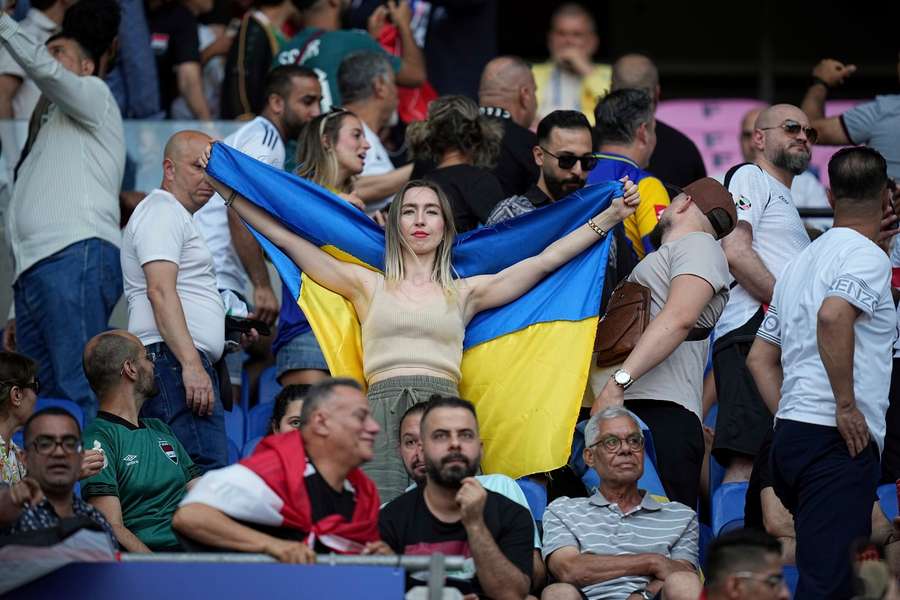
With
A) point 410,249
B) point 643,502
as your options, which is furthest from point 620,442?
point 410,249

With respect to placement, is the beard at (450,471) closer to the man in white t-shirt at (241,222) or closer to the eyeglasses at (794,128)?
the man in white t-shirt at (241,222)

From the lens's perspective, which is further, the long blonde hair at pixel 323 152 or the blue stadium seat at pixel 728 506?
the long blonde hair at pixel 323 152

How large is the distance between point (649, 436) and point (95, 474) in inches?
90.2

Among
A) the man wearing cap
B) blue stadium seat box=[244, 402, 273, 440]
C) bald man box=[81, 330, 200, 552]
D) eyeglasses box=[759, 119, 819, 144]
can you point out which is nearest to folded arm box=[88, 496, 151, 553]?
bald man box=[81, 330, 200, 552]

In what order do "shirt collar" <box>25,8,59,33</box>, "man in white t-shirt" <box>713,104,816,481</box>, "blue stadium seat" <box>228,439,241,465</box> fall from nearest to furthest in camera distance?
"man in white t-shirt" <box>713,104,816,481</box> → "blue stadium seat" <box>228,439,241,465</box> → "shirt collar" <box>25,8,59,33</box>

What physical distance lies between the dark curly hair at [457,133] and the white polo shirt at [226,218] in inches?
29.7

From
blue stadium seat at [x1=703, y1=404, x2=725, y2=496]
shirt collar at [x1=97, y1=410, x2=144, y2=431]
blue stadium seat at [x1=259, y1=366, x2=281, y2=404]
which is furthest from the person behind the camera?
blue stadium seat at [x1=259, y1=366, x2=281, y2=404]

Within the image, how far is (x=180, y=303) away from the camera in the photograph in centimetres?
753

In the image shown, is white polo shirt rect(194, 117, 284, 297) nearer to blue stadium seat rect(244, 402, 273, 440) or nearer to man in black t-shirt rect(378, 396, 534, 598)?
blue stadium seat rect(244, 402, 273, 440)

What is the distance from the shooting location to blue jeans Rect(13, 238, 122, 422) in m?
8.36

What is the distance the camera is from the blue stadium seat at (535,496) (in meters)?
7.25

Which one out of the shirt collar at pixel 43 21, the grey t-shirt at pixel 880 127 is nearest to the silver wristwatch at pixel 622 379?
the grey t-shirt at pixel 880 127

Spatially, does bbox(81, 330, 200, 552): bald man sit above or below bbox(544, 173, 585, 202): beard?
below

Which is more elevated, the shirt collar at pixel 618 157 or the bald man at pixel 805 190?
the bald man at pixel 805 190
